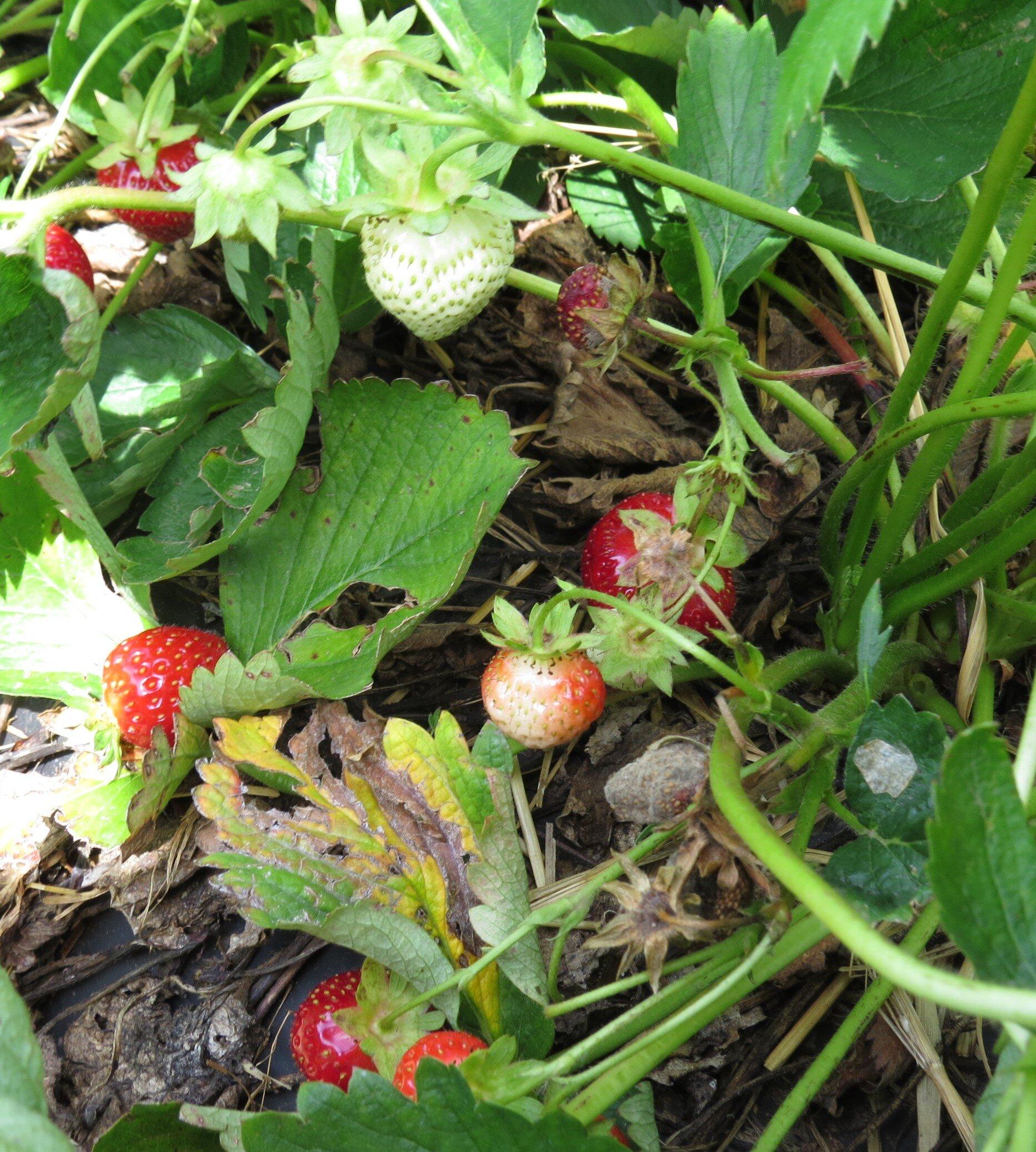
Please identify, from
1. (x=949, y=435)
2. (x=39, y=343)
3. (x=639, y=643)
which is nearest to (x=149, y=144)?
(x=39, y=343)

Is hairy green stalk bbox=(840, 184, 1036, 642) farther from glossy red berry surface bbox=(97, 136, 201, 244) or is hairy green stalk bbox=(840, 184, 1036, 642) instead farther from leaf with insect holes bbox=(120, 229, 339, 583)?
glossy red berry surface bbox=(97, 136, 201, 244)

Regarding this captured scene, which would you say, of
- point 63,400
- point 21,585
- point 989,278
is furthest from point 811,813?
point 21,585

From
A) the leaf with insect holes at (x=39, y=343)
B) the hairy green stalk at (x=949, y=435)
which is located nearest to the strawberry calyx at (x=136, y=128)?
the leaf with insect holes at (x=39, y=343)

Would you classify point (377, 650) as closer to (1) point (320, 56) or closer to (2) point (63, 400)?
(2) point (63, 400)

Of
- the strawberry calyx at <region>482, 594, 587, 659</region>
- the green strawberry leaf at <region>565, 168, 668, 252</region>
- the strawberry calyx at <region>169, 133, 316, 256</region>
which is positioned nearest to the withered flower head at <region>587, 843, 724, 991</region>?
the strawberry calyx at <region>482, 594, 587, 659</region>

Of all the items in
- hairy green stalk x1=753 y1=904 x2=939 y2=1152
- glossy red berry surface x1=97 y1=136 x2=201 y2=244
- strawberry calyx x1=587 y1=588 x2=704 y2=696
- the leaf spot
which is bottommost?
hairy green stalk x1=753 y1=904 x2=939 y2=1152

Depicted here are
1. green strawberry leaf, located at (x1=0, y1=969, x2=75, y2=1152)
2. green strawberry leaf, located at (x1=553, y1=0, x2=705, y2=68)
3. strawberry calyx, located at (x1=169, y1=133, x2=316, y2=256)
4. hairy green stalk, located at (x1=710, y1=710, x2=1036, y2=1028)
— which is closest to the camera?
hairy green stalk, located at (x1=710, y1=710, x2=1036, y2=1028)

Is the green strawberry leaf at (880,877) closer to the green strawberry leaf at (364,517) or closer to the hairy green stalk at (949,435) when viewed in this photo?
the hairy green stalk at (949,435)

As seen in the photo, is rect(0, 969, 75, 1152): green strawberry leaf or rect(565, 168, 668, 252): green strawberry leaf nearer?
rect(0, 969, 75, 1152): green strawberry leaf
